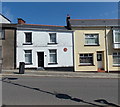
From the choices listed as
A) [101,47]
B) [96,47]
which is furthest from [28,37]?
[101,47]

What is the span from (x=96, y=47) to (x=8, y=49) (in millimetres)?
11602

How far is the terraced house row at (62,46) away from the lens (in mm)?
18156

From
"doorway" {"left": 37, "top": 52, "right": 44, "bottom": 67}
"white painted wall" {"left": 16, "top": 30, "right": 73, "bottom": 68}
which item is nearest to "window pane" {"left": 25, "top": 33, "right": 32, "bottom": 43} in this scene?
"white painted wall" {"left": 16, "top": 30, "right": 73, "bottom": 68}

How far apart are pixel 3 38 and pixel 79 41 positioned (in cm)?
1000

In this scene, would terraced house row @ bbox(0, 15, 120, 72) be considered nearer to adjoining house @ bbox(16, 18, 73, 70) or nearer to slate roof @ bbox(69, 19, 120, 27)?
adjoining house @ bbox(16, 18, 73, 70)

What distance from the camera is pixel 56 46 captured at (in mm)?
18500

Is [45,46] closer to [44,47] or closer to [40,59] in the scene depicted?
[44,47]

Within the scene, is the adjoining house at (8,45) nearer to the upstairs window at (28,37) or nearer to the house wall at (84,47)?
the upstairs window at (28,37)

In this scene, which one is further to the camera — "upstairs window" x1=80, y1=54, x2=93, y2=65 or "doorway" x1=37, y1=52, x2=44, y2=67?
"upstairs window" x1=80, y1=54, x2=93, y2=65

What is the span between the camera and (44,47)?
18.4 metres

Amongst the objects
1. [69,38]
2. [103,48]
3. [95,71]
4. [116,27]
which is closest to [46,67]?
[69,38]

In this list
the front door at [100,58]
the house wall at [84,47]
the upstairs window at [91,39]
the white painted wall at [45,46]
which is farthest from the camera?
the front door at [100,58]

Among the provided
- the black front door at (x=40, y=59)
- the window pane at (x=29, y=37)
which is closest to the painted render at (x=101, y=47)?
the black front door at (x=40, y=59)

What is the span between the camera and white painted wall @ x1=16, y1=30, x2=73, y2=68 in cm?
1819
